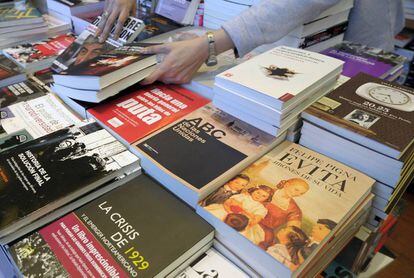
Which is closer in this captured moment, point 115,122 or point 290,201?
point 290,201

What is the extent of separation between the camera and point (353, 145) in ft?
2.28

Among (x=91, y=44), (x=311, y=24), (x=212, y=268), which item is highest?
(x=311, y=24)

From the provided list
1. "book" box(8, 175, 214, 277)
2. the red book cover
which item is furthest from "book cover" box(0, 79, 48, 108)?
"book" box(8, 175, 214, 277)

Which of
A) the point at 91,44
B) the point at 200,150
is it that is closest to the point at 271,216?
the point at 200,150

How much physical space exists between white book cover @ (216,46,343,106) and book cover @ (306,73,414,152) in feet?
Result: 0.19

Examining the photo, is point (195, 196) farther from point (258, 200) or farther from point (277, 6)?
point (277, 6)

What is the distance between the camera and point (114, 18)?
121 centimetres

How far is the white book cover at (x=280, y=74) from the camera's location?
2.37 feet

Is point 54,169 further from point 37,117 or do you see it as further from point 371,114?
point 371,114

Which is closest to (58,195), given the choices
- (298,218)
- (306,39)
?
(298,218)

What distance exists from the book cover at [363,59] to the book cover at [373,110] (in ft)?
0.67

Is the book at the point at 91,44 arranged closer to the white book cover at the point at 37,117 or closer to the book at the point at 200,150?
the white book cover at the point at 37,117

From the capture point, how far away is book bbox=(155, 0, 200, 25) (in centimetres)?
138

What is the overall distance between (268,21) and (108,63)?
1.48ft
